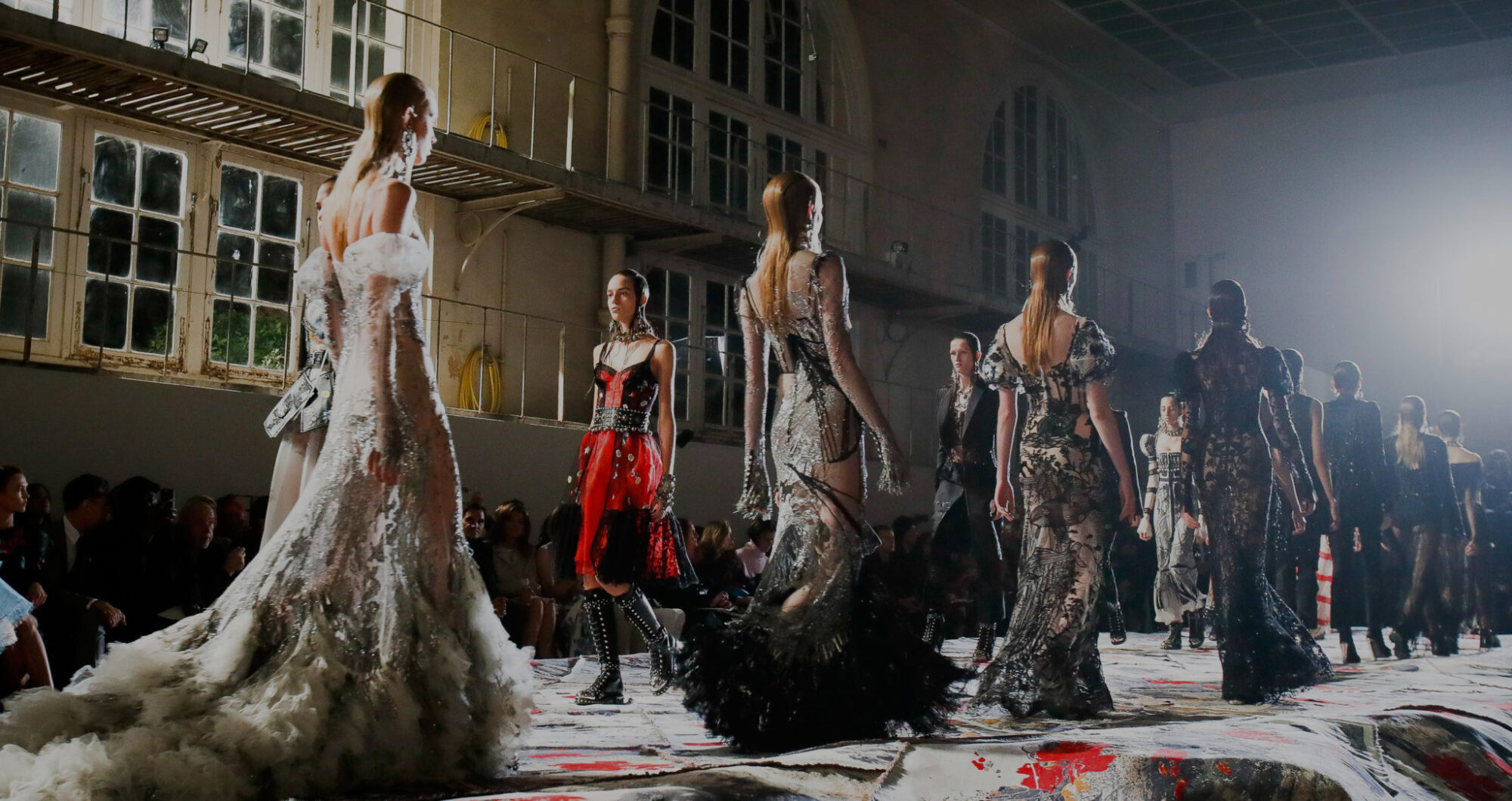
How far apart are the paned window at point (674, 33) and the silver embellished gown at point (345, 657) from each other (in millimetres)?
10227

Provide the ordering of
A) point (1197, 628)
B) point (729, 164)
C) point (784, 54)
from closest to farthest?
point (1197, 628) → point (729, 164) → point (784, 54)

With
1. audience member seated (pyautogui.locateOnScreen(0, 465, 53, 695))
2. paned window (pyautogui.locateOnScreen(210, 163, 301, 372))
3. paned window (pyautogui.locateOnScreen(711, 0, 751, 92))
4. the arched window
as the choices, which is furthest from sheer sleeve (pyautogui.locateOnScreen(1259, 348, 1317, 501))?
the arched window

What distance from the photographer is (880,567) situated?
401 centimetres

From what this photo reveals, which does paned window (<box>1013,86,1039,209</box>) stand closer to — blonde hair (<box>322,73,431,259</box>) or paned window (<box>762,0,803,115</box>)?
paned window (<box>762,0,803,115</box>)

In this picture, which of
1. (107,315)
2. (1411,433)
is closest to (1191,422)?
(1411,433)

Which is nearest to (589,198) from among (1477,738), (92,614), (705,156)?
(705,156)

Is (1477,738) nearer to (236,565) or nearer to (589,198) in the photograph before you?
(236,565)

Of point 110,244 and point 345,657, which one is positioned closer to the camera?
point 345,657

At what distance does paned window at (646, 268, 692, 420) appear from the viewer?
1277 centimetres

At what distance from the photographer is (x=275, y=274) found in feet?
32.1

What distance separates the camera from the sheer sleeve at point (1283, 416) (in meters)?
5.36

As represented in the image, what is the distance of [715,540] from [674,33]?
640 cm

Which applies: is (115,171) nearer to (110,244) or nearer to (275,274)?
(110,244)

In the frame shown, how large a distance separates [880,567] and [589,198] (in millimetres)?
7712
